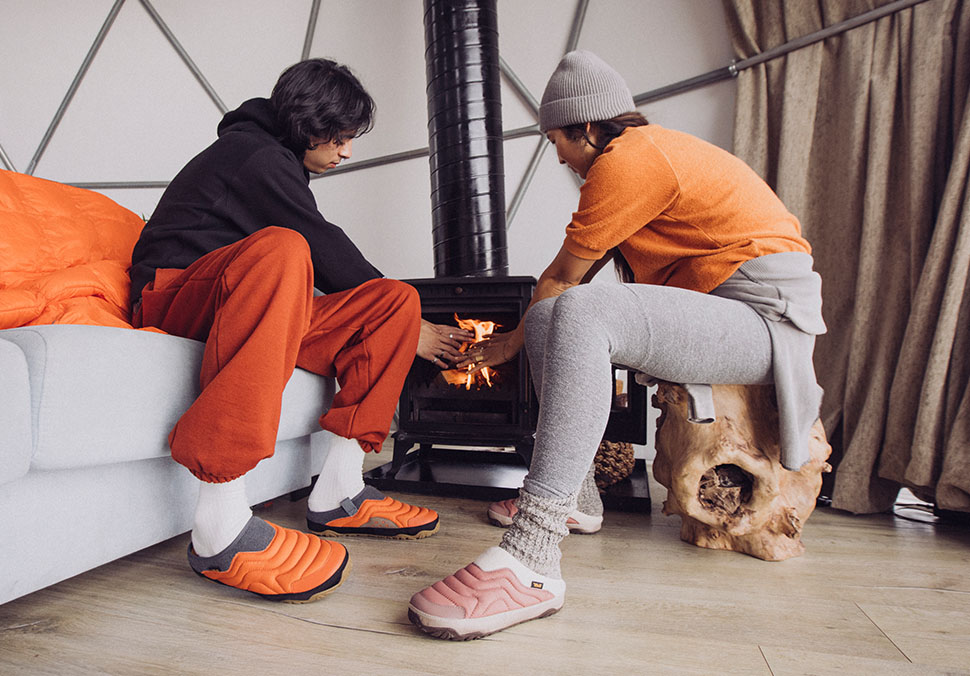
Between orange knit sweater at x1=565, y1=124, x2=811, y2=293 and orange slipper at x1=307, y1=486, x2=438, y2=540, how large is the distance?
0.79 meters

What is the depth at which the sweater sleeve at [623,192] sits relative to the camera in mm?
1187

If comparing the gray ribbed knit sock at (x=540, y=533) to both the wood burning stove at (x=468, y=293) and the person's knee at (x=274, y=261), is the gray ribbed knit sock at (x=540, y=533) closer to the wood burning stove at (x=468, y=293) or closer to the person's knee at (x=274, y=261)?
the person's knee at (x=274, y=261)

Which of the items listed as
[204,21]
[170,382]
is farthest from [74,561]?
[204,21]

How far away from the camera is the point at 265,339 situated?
1.05 m

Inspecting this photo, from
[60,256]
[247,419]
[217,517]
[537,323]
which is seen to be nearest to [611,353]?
[537,323]

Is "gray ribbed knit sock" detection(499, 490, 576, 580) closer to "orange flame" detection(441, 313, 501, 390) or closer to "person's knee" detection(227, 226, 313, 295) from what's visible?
"person's knee" detection(227, 226, 313, 295)

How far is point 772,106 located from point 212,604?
245 centimetres

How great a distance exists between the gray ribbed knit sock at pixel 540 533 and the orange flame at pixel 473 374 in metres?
0.90

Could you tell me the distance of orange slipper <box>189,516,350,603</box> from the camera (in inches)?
41.3

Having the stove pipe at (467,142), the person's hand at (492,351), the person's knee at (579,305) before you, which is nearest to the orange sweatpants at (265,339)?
the person's hand at (492,351)

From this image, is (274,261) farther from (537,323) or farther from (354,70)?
(354,70)

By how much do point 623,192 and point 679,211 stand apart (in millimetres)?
157

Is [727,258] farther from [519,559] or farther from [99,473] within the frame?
[99,473]

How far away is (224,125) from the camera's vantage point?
1570 mm
